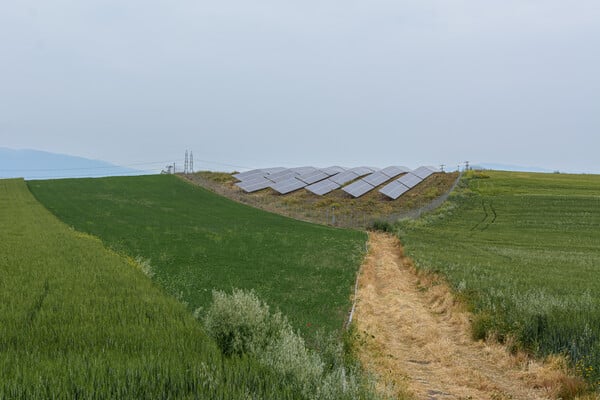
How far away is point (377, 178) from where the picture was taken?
242 ft

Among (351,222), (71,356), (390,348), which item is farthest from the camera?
(351,222)

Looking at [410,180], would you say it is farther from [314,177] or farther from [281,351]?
[281,351]

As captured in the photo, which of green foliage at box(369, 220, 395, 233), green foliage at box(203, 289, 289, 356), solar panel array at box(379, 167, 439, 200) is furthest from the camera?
solar panel array at box(379, 167, 439, 200)

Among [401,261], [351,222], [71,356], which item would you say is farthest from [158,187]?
[71,356]

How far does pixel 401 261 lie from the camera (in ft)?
87.8

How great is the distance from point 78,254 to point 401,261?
1905 cm

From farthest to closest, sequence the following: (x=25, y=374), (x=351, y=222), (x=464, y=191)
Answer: (x=464, y=191)
(x=351, y=222)
(x=25, y=374)

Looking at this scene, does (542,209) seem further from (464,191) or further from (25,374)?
(25,374)

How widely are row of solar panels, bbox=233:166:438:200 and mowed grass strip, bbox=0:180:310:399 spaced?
51.9 metres

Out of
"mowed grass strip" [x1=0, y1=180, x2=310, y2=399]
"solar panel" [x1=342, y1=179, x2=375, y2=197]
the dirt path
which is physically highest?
"solar panel" [x1=342, y1=179, x2=375, y2=197]

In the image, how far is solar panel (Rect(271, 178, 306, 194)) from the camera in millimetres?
63469

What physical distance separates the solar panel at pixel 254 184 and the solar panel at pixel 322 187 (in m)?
7.68

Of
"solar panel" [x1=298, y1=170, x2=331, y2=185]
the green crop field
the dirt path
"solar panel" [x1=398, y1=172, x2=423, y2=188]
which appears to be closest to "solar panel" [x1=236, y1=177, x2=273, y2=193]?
"solar panel" [x1=298, y1=170, x2=331, y2=185]

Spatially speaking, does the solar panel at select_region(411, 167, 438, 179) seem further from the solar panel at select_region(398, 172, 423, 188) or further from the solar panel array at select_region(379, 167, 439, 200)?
the solar panel at select_region(398, 172, 423, 188)
